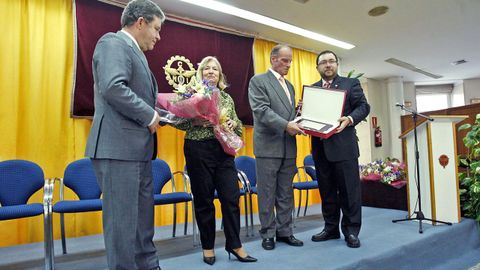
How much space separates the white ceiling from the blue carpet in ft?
9.07

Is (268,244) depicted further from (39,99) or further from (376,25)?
(376,25)

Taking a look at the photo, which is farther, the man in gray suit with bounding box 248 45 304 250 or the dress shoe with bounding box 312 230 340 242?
the dress shoe with bounding box 312 230 340 242

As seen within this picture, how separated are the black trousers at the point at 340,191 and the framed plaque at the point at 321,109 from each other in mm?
215

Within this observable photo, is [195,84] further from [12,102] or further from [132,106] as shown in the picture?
[12,102]

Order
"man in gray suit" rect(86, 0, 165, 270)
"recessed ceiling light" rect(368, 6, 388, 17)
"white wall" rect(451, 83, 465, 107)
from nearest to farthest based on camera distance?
"man in gray suit" rect(86, 0, 165, 270) < "recessed ceiling light" rect(368, 6, 388, 17) < "white wall" rect(451, 83, 465, 107)

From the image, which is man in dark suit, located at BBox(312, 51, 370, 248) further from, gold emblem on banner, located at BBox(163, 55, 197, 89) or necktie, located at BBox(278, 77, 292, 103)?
gold emblem on banner, located at BBox(163, 55, 197, 89)

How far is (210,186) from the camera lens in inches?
78.3

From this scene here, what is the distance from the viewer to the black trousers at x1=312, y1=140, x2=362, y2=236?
2.37m

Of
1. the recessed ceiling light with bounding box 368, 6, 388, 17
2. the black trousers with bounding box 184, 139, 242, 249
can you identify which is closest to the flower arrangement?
the black trousers with bounding box 184, 139, 242, 249

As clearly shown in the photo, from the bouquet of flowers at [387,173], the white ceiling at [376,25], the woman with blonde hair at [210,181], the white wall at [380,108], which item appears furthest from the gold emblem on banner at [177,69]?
the white wall at [380,108]

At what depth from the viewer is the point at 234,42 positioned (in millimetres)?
4766

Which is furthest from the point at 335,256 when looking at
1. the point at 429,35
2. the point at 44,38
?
the point at 429,35

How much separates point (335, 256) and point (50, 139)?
291cm

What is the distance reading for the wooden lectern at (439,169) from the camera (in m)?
2.99
